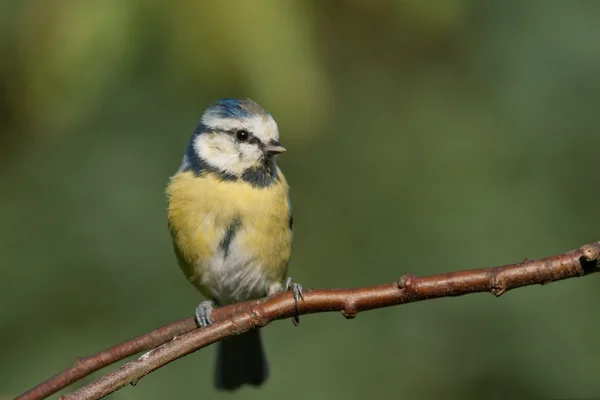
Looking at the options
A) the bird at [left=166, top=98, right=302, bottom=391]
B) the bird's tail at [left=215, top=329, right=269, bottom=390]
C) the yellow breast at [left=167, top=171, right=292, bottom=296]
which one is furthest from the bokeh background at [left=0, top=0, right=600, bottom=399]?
the yellow breast at [left=167, top=171, right=292, bottom=296]

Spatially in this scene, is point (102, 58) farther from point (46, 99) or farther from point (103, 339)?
point (103, 339)

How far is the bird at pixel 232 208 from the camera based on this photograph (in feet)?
9.36

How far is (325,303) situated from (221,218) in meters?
0.95

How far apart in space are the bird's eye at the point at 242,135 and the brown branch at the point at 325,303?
3.30 feet

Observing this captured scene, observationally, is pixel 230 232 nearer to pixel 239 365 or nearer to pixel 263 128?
pixel 263 128

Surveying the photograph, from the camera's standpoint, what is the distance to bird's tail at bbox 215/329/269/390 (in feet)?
10.7

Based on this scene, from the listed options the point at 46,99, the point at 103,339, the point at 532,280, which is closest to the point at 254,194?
the point at 46,99

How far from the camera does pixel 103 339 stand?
13.3ft

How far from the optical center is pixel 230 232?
2.85 meters

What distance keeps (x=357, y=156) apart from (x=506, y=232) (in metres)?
1.08

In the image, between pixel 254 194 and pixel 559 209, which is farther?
pixel 559 209

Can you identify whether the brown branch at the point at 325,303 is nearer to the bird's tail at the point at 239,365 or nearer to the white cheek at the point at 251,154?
the white cheek at the point at 251,154

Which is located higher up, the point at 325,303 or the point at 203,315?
the point at 203,315

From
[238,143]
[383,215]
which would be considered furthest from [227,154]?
[383,215]
